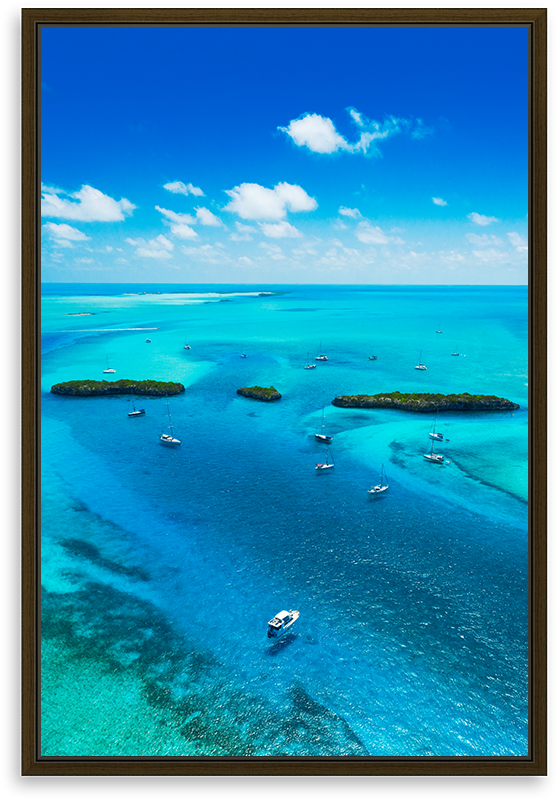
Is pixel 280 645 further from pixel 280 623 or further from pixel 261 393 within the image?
pixel 261 393

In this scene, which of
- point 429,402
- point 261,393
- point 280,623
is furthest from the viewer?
point 261,393

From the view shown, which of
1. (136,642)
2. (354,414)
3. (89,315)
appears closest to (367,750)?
(136,642)

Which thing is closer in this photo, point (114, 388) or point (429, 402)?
point (429, 402)

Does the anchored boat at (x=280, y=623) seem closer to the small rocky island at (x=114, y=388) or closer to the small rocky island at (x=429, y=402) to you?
the small rocky island at (x=429, y=402)

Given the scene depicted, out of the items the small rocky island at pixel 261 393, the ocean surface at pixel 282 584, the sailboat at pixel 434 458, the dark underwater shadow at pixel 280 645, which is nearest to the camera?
the ocean surface at pixel 282 584

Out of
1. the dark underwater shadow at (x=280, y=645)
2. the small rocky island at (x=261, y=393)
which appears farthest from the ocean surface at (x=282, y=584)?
the small rocky island at (x=261, y=393)

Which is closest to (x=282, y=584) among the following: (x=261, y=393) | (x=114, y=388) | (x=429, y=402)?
(x=261, y=393)
